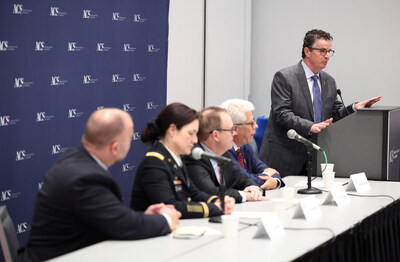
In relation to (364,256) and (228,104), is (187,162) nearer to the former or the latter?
(228,104)

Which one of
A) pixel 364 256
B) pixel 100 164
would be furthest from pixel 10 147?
pixel 364 256

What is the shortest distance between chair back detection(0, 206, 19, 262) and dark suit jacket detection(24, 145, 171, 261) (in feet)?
0.42

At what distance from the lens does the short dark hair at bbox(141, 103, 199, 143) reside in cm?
312

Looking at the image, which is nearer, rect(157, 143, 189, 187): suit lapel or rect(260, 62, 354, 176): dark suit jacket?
rect(157, 143, 189, 187): suit lapel

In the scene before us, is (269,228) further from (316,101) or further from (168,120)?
(316,101)

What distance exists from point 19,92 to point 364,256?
2509 mm

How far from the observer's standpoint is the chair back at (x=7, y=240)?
2723 mm

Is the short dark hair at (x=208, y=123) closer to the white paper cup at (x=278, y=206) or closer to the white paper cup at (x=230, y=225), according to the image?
the white paper cup at (x=278, y=206)

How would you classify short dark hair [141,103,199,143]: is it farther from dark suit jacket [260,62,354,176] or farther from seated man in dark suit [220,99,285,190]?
dark suit jacket [260,62,354,176]

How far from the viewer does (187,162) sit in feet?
11.8

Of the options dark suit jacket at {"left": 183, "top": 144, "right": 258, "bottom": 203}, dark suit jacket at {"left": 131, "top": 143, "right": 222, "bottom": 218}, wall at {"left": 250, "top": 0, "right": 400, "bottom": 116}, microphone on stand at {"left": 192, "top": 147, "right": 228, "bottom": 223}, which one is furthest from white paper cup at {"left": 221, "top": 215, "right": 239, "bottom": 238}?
wall at {"left": 250, "top": 0, "right": 400, "bottom": 116}

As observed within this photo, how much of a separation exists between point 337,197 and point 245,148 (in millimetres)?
1014

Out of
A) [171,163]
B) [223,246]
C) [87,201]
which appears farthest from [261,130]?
[87,201]

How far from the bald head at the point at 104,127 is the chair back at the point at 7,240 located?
0.57m
